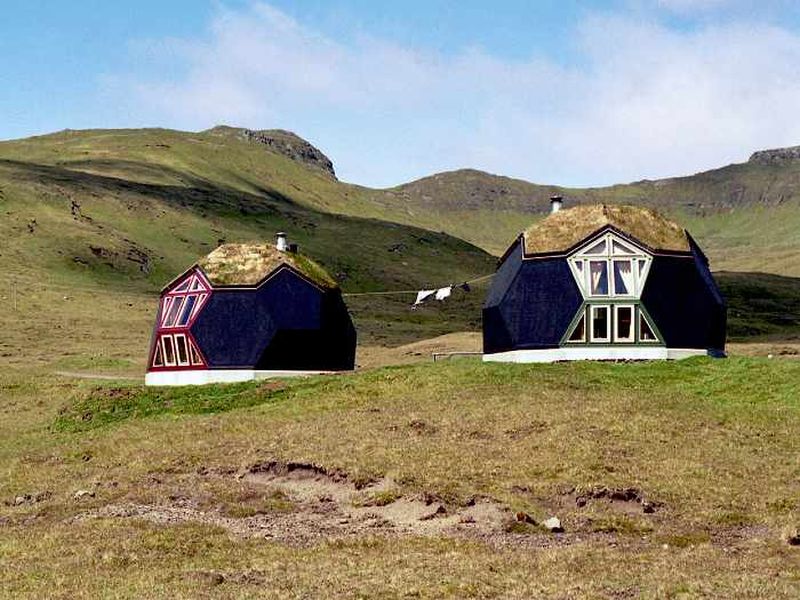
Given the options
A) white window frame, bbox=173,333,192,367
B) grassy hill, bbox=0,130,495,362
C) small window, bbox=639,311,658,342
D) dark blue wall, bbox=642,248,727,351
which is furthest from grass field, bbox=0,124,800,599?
grassy hill, bbox=0,130,495,362

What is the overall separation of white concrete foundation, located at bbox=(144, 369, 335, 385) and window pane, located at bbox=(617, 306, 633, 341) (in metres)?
12.4

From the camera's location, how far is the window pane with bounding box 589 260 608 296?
48.2 meters

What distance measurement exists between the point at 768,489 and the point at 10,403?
34442mm

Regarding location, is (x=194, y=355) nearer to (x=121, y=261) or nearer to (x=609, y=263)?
(x=609, y=263)

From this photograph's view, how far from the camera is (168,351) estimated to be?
5222cm

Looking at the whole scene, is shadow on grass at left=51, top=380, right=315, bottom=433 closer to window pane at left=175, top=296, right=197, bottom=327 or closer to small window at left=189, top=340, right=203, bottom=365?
small window at left=189, top=340, right=203, bottom=365

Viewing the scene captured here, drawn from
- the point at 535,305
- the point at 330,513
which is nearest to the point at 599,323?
the point at 535,305

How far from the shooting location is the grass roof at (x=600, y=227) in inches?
1928

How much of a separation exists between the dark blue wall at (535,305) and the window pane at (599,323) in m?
0.77

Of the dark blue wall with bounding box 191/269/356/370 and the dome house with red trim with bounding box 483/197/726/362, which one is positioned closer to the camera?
the dome house with red trim with bounding box 483/197/726/362

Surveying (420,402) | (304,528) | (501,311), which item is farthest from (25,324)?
(304,528)

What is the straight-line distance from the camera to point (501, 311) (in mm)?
51000

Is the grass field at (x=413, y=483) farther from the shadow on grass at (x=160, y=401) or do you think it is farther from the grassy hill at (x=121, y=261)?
the grassy hill at (x=121, y=261)

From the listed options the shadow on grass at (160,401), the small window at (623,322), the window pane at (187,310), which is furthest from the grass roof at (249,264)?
the small window at (623,322)
